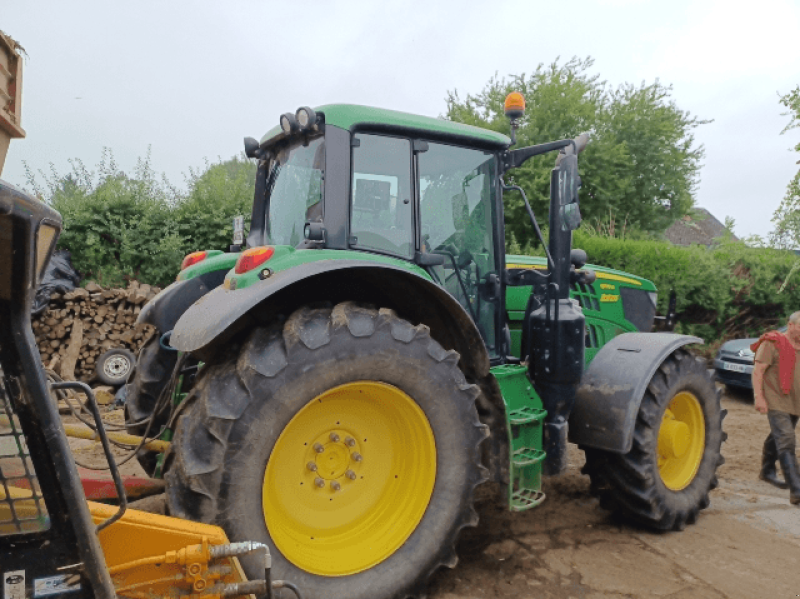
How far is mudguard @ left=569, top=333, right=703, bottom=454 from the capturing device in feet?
11.8

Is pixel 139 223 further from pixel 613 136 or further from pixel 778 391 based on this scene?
pixel 613 136

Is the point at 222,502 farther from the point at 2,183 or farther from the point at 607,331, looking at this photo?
the point at 607,331

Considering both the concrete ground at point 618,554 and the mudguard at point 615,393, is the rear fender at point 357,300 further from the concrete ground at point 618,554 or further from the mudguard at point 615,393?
the mudguard at point 615,393

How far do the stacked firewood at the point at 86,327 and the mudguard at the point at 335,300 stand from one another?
5128mm

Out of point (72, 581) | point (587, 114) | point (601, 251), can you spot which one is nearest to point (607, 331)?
point (72, 581)

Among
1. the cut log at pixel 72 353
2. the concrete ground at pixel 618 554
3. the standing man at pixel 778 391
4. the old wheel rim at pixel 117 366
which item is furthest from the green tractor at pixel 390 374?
the cut log at pixel 72 353

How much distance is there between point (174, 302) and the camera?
3627 mm

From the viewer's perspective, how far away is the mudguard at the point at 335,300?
2.51 metres

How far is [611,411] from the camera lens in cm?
365

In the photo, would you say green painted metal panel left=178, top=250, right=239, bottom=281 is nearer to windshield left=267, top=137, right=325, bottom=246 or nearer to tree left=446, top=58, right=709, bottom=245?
windshield left=267, top=137, right=325, bottom=246

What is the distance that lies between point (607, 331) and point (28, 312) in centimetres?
404

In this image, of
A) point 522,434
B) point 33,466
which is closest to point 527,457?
point 522,434

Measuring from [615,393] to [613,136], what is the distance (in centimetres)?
1391

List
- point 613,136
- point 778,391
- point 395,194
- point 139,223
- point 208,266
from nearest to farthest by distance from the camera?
point 395,194 < point 208,266 < point 778,391 < point 139,223 < point 613,136
